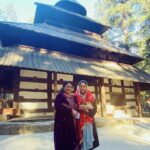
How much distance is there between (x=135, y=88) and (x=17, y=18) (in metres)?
42.7

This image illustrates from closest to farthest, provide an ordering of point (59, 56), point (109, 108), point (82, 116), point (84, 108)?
point (84, 108) → point (82, 116) → point (59, 56) → point (109, 108)

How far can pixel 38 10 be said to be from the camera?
16.8 m

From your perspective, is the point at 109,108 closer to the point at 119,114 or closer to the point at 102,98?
the point at 119,114

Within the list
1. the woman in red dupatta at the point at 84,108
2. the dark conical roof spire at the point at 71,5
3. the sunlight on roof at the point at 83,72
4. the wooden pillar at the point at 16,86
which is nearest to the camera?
the woman in red dupatta at the point at 84,108

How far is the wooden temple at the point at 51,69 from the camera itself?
10.4 meters

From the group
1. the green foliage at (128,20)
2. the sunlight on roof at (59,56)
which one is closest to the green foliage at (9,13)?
the green foliage at (128,20)

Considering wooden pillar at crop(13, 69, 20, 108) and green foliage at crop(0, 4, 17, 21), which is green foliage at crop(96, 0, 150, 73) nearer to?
wooden pillar at crop(13, 69, 20, 108)

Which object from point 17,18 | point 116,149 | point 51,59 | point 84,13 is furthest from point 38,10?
→ point 17,18

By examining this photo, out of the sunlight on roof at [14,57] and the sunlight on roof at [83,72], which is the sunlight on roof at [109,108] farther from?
the sunlight on roof at [14,57]

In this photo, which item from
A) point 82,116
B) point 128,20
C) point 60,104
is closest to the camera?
point 60,104

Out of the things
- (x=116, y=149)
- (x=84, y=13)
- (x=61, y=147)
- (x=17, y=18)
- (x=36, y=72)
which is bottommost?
(x=116, y=149)

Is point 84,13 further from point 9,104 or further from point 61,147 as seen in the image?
point 61,147

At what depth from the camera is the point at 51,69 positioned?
1011 centimetres

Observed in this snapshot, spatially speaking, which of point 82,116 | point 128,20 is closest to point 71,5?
point 128,20
